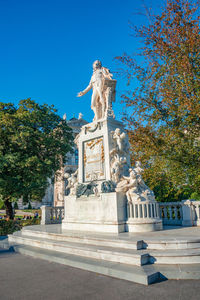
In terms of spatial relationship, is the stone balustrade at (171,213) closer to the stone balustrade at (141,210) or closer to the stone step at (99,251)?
the stone balustrade at (141,210)

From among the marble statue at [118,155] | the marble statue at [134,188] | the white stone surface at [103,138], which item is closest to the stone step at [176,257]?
the marble statue at [134,188]

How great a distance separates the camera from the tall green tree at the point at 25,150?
16.3 metres

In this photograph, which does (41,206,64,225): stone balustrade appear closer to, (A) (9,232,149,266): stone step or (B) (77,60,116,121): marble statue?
(A) (9,232,149,266): stone step

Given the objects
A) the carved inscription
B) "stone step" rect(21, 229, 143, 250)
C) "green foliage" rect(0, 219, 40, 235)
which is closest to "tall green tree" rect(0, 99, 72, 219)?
"green foliage" rect(0, 219, 40, 235)

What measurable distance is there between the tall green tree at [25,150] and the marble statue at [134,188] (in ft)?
33.9

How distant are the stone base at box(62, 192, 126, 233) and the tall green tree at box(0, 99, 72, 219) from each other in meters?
8.56

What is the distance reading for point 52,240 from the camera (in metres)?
7.61

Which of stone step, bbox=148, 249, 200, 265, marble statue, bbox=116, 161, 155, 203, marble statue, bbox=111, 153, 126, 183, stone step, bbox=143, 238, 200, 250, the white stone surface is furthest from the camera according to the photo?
the white stone surface

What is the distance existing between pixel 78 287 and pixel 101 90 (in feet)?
25.4

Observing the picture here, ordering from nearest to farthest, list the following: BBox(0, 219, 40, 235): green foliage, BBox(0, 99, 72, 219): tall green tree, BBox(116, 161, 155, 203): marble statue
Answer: BBox(116, 161, 155, 203): marble statue < BBox(0, 219, 40, 235): green foliage < BBox(0, 99, 72, 219): tall green tree

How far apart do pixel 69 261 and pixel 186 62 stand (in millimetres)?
8968

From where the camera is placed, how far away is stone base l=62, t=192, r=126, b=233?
24.1 feet

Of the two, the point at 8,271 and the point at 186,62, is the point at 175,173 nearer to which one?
the point at 186,62

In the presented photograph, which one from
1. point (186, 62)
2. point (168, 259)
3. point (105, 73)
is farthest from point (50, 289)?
point (186, 62)
